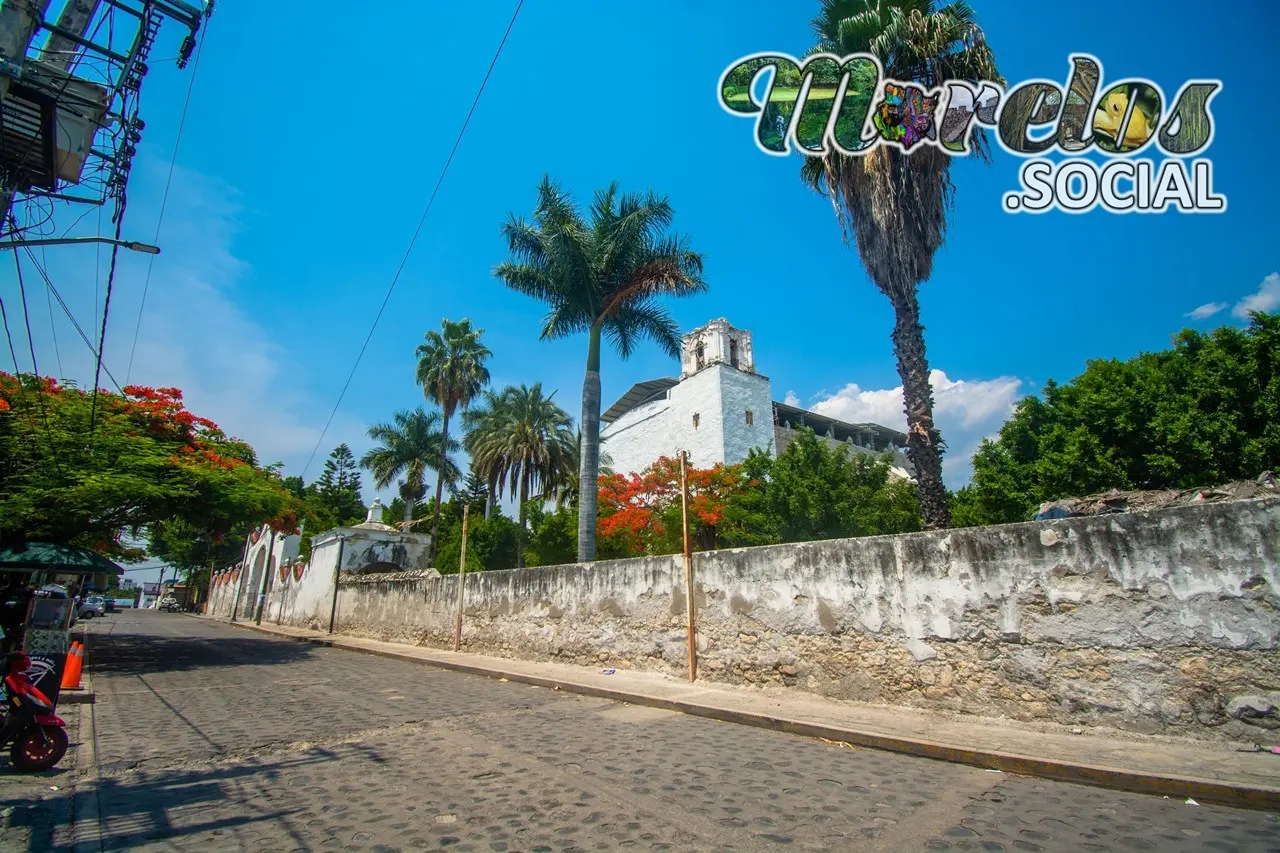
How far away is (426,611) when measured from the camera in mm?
16656

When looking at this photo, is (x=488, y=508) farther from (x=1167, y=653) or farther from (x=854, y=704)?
(x=1167, y=653)

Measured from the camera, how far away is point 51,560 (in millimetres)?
10406

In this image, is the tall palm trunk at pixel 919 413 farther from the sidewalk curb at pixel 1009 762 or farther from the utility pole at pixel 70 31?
the utility pole at pixel 70 31

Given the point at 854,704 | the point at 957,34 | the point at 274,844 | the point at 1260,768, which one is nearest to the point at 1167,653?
the point at 1260,768

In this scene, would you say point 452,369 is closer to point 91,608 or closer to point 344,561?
point 344,561

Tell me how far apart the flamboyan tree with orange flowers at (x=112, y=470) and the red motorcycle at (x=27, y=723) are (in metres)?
7.53

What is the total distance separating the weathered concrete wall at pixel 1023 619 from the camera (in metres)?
5.08

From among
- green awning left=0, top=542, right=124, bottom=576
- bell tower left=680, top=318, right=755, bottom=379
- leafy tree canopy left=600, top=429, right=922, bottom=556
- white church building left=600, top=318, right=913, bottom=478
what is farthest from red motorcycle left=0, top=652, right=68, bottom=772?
bell tower left=680, top=318, right=755, bottom=379

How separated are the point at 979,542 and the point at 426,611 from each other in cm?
1461

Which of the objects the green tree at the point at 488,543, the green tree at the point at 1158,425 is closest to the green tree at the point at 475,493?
the green tree at the point at 488,543

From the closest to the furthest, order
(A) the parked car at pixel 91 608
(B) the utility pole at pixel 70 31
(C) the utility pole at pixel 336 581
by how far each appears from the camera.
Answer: (B) the utility pole at pixel 70 31
(C) the utility pole at pixel 336 581
(A) the parked car at pixel 91 608

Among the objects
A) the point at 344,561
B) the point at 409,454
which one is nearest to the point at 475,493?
the point at 409,454

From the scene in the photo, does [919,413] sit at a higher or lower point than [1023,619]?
higher

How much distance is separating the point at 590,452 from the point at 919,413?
796cm
